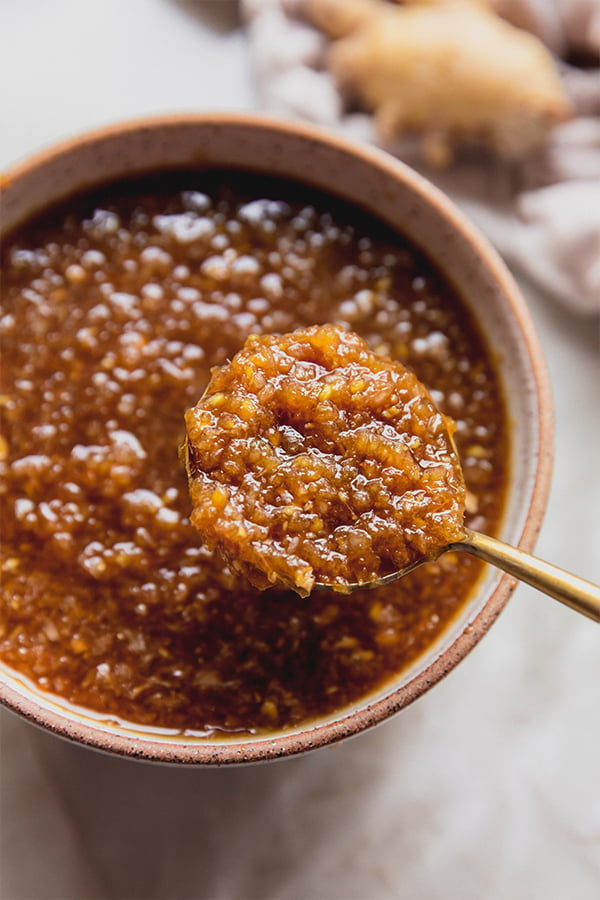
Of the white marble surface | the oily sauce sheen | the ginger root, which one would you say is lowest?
the white marble surface

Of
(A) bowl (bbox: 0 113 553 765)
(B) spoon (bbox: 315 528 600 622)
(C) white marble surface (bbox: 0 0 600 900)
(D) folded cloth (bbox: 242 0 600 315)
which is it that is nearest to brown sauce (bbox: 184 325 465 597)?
(B) spoon (bbox: 315 528 600 622)

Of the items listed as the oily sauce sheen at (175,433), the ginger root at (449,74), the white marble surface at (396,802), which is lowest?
the white marble surface at (396,802)

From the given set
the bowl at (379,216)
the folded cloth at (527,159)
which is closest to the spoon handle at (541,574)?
the bowl at (379,216)

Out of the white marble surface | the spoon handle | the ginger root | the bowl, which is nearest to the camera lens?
the spoon handle

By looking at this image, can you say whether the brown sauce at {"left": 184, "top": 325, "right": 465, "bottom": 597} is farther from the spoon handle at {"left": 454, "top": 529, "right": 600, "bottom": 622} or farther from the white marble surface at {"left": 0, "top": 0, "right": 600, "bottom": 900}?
the white marble surface at {"left": 0, "top": 0, "right": 600, "bottom": 900}

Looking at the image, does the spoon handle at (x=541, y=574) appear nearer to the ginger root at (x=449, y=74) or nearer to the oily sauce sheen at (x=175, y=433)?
the oily sauce sheen at (x=175, y=433)
